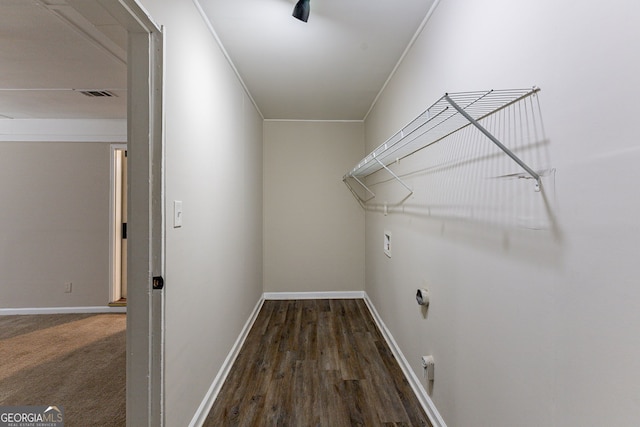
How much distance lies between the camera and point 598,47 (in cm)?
72

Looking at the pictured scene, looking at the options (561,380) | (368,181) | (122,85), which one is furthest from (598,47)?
(122,85)

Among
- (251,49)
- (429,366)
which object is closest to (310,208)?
(251,49)

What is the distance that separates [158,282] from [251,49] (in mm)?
1806

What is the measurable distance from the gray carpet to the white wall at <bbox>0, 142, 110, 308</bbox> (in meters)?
0.30

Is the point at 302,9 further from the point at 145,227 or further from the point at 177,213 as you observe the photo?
the point at 145,227

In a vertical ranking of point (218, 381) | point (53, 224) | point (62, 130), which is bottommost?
point (218, 381)

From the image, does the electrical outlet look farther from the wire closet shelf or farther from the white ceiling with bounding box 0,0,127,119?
the white ceiling with bounding box 0,0,127,119

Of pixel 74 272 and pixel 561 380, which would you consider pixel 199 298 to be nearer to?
pixel 561 380

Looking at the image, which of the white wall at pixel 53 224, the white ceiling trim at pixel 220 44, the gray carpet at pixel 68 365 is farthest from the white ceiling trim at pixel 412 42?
the white wall at pixel 53 224

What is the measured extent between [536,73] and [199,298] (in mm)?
1870

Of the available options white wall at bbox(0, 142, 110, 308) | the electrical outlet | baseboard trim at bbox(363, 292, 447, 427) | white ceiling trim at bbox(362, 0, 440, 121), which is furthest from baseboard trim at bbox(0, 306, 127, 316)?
white ceiling trim at bbox(362, 0, 440, 121)

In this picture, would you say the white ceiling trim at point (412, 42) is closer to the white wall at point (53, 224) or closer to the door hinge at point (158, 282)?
the door hinge at point (158, 282)
